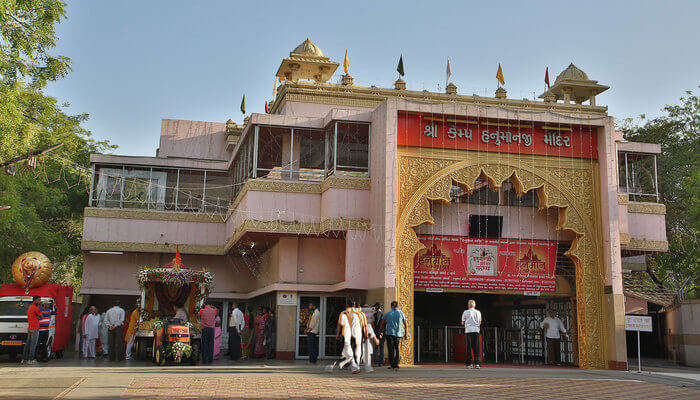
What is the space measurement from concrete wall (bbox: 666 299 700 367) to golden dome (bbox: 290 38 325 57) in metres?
14.8

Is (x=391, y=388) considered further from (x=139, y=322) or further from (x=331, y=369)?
(x=139, y=322)

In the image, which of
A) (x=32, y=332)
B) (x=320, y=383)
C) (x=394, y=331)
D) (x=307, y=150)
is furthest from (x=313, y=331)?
(x=307, y=150)

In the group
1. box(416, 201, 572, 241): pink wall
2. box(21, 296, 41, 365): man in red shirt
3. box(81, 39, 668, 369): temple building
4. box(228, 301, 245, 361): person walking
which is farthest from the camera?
box(416, 201, 572, 241): pink wall

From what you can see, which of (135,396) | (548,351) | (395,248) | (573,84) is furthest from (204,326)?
(573,84)

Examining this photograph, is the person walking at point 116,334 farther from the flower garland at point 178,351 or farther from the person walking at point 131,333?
the flower garland at point 178,351

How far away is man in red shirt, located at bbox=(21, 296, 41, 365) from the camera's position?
15.7 m

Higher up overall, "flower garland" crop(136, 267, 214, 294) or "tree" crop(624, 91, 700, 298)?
"tree" crop(624, 91, 700, 298)

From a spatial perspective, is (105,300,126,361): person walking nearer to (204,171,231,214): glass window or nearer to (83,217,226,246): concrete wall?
(83,217,226,246): concrete wall

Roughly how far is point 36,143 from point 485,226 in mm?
12939

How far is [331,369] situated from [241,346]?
6213 millimetres

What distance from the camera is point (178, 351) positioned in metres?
15.8

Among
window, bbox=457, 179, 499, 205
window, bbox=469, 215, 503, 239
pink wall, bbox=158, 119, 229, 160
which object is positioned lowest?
window, bbox=469, 215, 503, 239

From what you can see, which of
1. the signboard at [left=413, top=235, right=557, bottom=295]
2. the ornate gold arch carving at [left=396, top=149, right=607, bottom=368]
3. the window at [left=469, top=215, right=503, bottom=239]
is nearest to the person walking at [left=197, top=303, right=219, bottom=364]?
the ornate gold arch carving at [left=396, top=149, right=607, bottom=368]

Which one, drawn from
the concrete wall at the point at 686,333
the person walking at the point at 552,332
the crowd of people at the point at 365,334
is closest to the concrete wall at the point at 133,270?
the crowd of people at the point at 365,334
